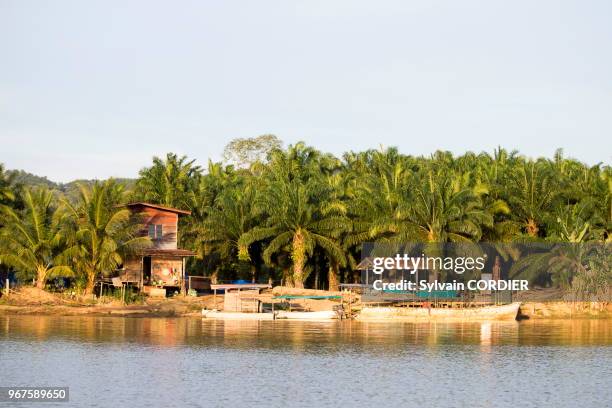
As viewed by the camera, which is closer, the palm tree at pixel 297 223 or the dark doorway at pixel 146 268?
the palm tree at pixel 297 223

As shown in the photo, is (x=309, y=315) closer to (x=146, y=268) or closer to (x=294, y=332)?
(x=294, y=332)

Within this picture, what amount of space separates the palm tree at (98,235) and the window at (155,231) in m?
2.90

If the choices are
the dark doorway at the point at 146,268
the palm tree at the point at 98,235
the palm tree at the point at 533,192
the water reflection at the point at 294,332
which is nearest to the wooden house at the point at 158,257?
the dark doorway at the point at 146,268

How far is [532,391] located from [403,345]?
12826 mm

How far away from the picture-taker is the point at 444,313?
56.9 meters

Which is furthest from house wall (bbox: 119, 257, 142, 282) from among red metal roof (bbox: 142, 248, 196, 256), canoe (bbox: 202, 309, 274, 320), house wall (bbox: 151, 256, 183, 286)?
canoe (bbox: 202, 309, 274, 320)

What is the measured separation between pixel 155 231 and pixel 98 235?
5636 millimetres

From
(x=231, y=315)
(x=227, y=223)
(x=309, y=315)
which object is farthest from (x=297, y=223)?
(x=231, y=315)

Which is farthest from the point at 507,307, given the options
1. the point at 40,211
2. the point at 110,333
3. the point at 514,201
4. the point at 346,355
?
the point at 40,211

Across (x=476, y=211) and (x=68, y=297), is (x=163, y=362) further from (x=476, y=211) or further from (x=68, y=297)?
(x=476, y=211)

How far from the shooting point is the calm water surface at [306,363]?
3062 centimetres

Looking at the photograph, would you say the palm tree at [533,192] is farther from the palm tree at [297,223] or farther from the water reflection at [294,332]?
the palm tree at [297,223]

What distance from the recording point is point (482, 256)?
5856cm

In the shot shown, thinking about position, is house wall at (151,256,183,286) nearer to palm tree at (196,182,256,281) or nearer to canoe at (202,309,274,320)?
palm tree at (196,182,256,281)
